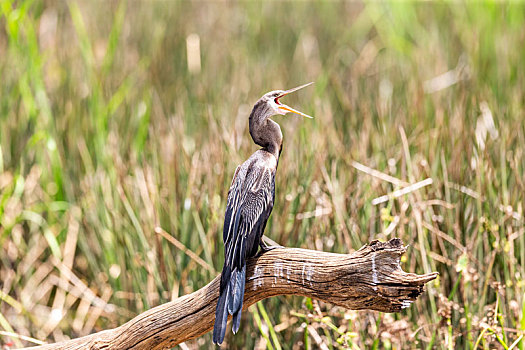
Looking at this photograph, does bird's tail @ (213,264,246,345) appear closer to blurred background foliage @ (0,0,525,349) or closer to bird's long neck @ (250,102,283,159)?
bird's long neck @ (250,102,283,159)

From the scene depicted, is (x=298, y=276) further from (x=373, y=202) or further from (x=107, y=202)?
(x=107, y=202)

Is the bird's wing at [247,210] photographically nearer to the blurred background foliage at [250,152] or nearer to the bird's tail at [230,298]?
the bird's tail at [230,298]

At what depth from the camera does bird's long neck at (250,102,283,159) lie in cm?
138

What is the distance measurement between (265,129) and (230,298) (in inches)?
13.5

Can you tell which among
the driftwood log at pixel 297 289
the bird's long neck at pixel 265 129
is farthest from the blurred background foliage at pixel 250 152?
the bird's long neck at pixel 265 129

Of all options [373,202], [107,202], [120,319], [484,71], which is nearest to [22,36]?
[107,202]

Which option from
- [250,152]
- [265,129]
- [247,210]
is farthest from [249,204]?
[250,152]

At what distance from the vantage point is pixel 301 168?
2.43m

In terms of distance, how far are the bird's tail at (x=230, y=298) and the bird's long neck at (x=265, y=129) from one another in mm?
249

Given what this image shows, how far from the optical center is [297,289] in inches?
56.1

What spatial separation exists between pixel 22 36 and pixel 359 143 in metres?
1.86

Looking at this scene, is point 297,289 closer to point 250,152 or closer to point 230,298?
point 230,298

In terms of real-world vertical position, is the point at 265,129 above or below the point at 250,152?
above

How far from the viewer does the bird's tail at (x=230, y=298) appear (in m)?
1.36
